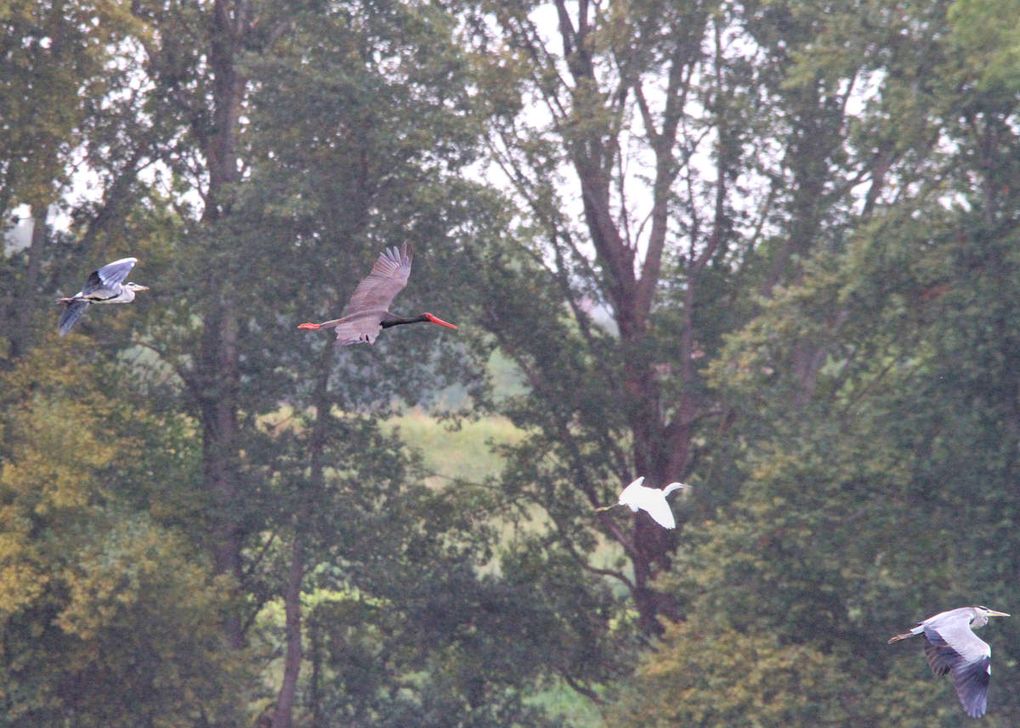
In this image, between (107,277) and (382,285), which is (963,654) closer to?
(382,285)

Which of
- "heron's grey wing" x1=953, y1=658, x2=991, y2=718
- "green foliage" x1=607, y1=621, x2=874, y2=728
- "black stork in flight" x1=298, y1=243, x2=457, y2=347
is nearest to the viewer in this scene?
"heron's grey wing" x1=953, y1=658, x2=991, y2=718

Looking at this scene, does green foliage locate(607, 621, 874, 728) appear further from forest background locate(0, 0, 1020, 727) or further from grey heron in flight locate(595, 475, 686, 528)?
grey heron in flight locate(595, 475, 686, 528)

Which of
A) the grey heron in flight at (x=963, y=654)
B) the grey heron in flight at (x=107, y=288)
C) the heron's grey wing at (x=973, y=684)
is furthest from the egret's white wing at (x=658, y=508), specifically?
the grey heron in flight at (x=107, y=288)

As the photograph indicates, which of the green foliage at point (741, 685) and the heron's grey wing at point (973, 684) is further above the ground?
the heron's grey wing at point (973, 684)

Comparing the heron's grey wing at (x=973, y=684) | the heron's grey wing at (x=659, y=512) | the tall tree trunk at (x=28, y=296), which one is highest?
the tall tree trunk at (x=28, y=296)

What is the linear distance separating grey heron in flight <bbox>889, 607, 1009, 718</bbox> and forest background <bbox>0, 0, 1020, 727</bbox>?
4.72m

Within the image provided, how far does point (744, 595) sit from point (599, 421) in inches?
160

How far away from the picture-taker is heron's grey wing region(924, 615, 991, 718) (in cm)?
731

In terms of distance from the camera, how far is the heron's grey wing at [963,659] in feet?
24.0

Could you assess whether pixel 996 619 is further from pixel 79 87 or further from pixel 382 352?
pixel 79 87

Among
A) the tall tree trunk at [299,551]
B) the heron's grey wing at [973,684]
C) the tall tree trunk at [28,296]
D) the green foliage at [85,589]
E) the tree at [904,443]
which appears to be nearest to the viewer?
the heron's grey wing at [973,684]

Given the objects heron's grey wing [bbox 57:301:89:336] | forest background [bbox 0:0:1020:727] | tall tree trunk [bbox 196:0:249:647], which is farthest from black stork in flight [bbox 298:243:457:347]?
tall tree trunk [bbox 196:0:249:647]

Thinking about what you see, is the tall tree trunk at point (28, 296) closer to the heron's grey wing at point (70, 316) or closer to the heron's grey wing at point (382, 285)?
the heron's grey wing at point (70, 316)

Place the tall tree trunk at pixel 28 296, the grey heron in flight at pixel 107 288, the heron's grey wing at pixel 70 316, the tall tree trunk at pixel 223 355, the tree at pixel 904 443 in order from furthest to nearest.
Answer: the tall tree trunk at pixel 223 355, the tall tree trunk at pixel 28 296, the tree at pixel 904 443, the heron's grey wing at pixel 70 316, the grey heron in flight at pixel 107 288
